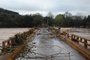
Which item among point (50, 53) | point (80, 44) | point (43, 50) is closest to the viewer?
point (50, 53)

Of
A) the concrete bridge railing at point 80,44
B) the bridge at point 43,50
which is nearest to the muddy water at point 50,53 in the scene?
the bridge at point 43,50

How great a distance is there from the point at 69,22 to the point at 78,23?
6002mm

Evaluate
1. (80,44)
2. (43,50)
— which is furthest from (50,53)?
(80,44)

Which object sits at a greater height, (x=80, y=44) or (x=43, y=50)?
(x=80, y=44)

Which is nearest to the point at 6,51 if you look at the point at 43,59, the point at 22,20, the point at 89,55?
the point at 43,59

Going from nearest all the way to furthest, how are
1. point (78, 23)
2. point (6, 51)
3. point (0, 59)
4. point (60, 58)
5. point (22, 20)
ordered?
point (0, 59) < point (60, 58) < point (6, 51) < point (22, 20) < point (78, 23)

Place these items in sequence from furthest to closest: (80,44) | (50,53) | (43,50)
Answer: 1. (80,44)
2. (43,50)
3. (50,53)

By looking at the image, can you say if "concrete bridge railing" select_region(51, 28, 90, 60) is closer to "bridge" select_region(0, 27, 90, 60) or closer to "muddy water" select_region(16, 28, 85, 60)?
"bridge" select_region(0, 27, 90, 60)

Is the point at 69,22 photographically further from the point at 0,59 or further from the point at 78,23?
the point at 0,59

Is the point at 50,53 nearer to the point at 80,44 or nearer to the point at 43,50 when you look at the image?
the point at 43,50

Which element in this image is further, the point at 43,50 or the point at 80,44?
the point at 80,44

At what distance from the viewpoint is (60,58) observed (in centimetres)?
1594

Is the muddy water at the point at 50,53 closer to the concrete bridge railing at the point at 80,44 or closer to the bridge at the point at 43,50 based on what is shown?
the bridge at the point at 43,50

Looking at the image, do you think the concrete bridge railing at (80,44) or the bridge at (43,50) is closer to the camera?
the bridge at (43,50)
